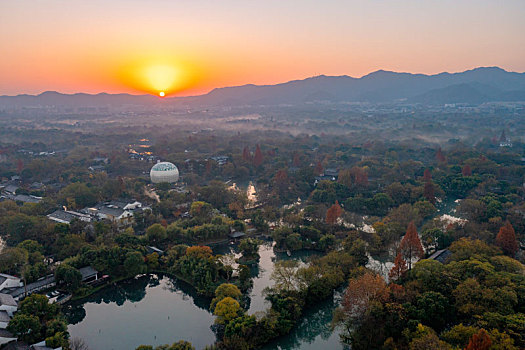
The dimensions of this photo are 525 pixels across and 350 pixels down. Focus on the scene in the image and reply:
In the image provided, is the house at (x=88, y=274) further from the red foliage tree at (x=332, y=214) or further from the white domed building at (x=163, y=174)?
the white domed building at (x=163, y=174)

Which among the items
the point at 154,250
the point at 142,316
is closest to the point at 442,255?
the point at 142,316

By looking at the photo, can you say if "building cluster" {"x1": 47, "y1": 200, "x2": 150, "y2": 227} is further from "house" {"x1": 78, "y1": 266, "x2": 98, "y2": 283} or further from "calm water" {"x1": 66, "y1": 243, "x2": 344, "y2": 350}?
"calm water" {"x1": 66, "y1": 243, "x2": 344, "y2": 350}

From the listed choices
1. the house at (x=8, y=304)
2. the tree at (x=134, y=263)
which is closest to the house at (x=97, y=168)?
the tree at (x=134, y=263)

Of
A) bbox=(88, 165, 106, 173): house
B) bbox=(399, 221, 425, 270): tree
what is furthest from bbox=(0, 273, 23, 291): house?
bbox=(88, 165, 106, 173): house

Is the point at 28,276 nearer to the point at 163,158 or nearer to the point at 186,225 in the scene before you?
the point at 186,225

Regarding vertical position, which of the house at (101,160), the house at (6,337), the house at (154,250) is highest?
the house at (101,160)

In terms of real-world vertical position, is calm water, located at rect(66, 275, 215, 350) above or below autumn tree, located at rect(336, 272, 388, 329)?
below

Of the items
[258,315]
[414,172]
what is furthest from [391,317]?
[414,172]
